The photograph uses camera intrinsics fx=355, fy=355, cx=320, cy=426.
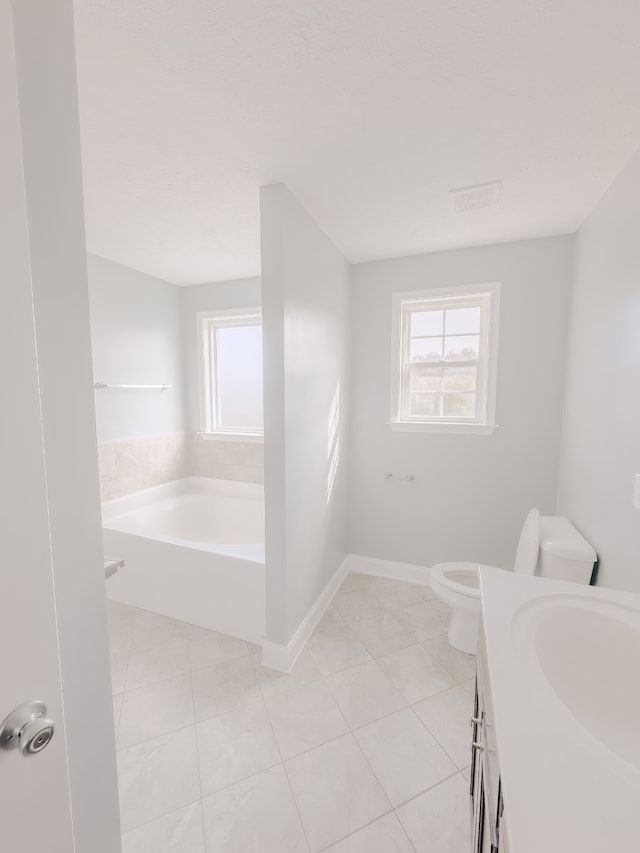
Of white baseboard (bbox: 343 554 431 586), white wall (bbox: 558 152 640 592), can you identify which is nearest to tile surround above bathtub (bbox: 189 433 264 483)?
white baseboard (bbox: 343 554 431 586)

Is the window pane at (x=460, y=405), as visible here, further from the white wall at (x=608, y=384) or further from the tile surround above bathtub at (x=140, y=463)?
the tile surround above bathtub at (x=140, y=463)

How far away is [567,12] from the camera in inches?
35.5

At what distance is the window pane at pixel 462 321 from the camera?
2494 mm

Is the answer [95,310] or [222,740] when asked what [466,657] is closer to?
[222,740]

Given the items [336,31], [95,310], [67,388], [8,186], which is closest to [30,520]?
[67,388]

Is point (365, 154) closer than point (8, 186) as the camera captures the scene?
No

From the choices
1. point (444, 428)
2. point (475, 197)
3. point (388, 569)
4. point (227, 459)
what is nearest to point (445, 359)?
point (444, 428)

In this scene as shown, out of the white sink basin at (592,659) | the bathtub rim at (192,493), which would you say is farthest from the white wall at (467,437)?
the white sink basin at (592,659)

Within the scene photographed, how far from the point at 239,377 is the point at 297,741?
268 cm

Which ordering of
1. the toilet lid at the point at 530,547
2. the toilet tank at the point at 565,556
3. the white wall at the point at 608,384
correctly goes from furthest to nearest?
the toilet lid at the point at 530,547
the toilet tank at the point at 565,556
the white wall at the point at 608,384

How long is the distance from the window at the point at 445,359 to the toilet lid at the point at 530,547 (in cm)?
71

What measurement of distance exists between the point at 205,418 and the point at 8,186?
308 cm

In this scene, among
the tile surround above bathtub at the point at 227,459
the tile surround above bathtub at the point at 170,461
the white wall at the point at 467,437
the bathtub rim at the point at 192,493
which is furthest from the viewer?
the tile surround above bathtub at the point at 227,459

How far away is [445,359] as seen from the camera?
2582mm
